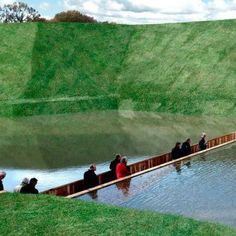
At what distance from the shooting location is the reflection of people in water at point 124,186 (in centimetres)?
2028

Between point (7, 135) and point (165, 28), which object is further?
point (165, 28)

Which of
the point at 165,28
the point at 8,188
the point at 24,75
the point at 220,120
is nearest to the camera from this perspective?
the point at 8,188

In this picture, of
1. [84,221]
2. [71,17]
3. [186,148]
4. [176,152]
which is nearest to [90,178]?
[84,221]

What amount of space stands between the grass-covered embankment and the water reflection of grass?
13073 mm

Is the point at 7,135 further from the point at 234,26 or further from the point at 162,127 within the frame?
the point at 234,26

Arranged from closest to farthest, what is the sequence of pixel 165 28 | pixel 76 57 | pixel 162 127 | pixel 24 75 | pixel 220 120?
pixel 162 127 < pixel 220 120 < pixel 24 75 < pixel 76 57 < pixel 165 28

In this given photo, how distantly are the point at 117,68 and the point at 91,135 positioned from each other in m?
27.9

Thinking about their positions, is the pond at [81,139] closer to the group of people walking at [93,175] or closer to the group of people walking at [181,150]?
the group of people walking at [93,175]

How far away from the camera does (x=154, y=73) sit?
63.9m

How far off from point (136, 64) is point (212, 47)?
394 inches

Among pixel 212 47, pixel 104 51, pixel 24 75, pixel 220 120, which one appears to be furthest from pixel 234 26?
pixel 24 75

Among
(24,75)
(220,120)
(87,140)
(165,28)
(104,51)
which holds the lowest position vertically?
(87,140)

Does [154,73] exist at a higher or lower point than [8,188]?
higher

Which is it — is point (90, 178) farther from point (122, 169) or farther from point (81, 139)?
point (81, 139)
